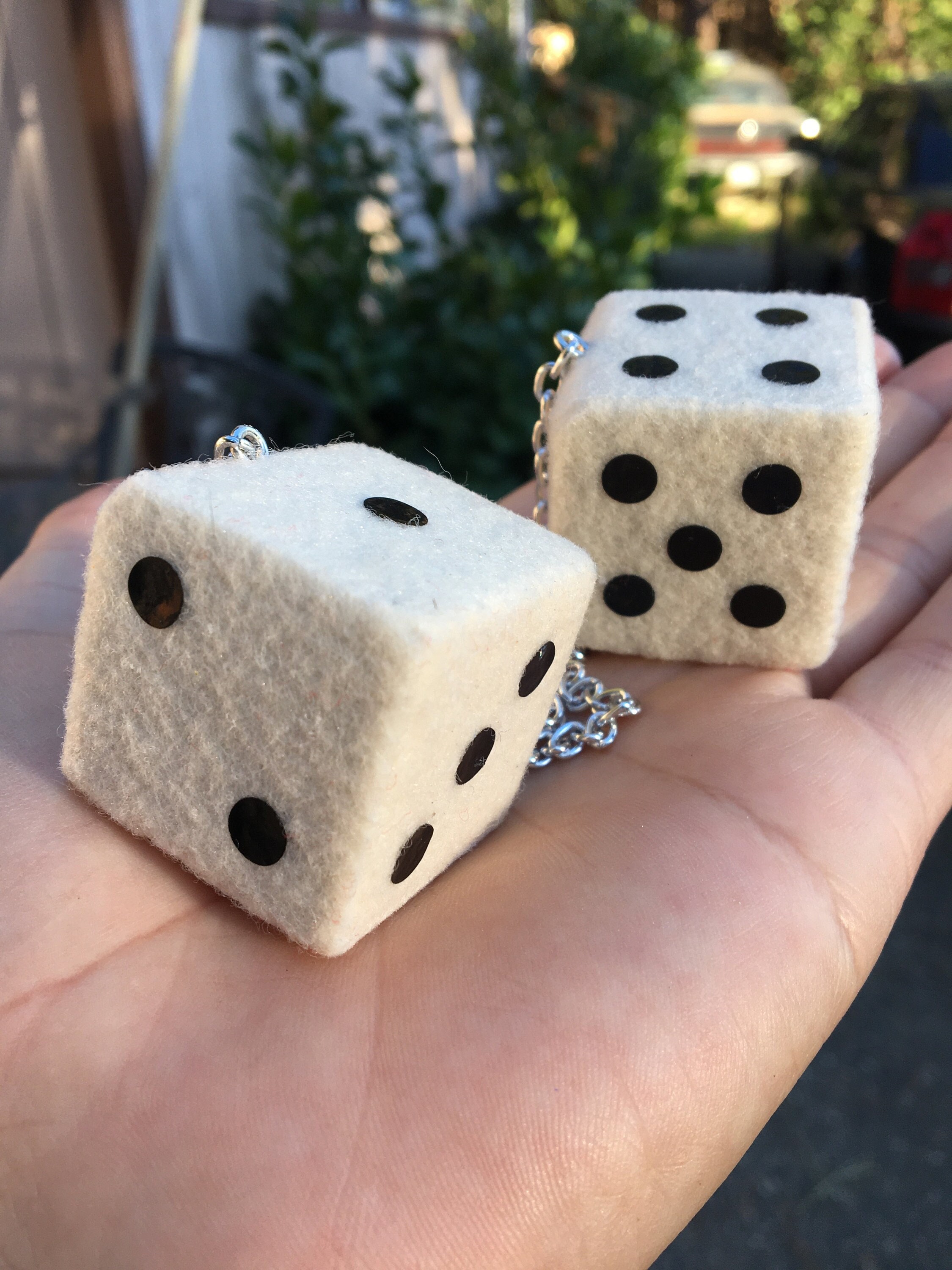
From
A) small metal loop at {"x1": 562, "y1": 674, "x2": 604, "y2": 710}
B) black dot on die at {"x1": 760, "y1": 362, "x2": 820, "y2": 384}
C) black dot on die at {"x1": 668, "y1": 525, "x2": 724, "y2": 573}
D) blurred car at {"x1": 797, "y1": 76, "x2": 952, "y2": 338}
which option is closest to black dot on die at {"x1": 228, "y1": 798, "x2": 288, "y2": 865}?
small metal loop at {"x1": 562, "y1": 674, "x2": 604, "y2": 710}

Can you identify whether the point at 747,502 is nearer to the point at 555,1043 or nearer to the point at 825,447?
the point at 825,447

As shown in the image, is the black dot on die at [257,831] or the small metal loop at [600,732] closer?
the black dot on die at [257,831]

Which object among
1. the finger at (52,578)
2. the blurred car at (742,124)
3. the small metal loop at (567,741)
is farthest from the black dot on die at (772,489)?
the blurred car at (742,124)

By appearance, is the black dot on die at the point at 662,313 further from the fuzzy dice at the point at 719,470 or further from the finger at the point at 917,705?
the finger at the point at 917,705

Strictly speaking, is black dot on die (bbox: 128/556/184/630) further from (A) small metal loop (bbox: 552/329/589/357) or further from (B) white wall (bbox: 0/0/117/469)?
(B) white wall (bbox: 0/0/117/469)

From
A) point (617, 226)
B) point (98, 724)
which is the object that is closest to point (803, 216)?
point (617, 226)

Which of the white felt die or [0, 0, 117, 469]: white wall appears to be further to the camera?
[0, 0, 117, 469]: white wall

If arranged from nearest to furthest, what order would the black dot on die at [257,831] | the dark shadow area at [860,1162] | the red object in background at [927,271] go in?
the black dot on die at [257,831] → the dark shadow area at [860,1162] → the red object in background at [927,271]
